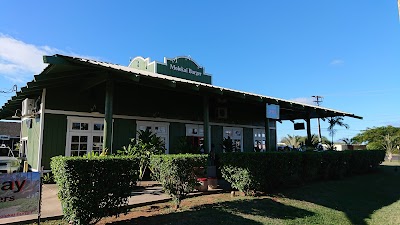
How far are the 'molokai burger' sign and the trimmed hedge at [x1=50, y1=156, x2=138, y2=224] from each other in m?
0.38

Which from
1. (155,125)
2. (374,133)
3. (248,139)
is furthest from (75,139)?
(374,133)

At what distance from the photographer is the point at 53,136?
10422 mm

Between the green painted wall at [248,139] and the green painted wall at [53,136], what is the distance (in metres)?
9.85

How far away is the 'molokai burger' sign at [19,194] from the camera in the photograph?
4.50 metres

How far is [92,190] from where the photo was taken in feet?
16.2

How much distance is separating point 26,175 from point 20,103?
1073cm

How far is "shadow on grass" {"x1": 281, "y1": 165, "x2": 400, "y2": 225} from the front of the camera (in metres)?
7.88

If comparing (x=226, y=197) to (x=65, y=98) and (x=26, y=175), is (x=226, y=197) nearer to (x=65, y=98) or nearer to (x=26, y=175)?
(x=26, y=175)

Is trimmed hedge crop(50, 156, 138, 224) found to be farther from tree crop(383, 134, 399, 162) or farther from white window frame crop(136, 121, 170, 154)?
tree crop(383, 134, 399, 162)

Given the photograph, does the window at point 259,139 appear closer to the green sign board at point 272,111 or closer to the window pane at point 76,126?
the green sign board at point 272,111

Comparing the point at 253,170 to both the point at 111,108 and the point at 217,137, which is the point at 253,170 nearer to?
the point at 111,108

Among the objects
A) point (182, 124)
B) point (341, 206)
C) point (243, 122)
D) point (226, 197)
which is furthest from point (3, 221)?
point (243, 122)

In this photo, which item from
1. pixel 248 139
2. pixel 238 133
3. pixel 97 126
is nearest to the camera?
pixel 97 126

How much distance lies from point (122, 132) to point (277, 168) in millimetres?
6312
